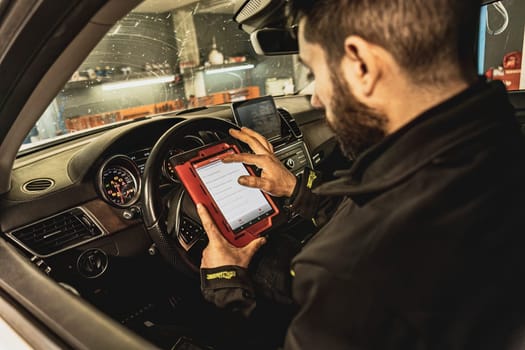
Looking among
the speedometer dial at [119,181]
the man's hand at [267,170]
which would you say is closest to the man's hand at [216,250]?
the man's hand at [267,170]

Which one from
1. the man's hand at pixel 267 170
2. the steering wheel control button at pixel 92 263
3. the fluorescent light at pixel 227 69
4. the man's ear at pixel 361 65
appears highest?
the fluorescent light at pixel 227 69

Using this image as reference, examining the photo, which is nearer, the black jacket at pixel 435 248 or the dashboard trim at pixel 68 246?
the black jacket at pixel 435 248

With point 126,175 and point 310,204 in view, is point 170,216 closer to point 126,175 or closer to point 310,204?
point 126,175

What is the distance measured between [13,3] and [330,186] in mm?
654

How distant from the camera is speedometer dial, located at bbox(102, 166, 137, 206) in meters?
1.50

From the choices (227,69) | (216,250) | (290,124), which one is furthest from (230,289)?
(227,69)

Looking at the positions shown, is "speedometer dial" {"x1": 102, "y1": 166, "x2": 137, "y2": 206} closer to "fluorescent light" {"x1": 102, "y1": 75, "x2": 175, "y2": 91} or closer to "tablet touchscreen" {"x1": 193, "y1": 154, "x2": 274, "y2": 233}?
"tablet touchscreen" {"x1": 193, "y1": 154, "x2": 274, "y2": 233}

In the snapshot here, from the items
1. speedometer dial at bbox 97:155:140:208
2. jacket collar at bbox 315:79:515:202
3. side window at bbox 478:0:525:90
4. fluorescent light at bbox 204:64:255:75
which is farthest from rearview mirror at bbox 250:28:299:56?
fluorescent light at bbox 204:64:255:75

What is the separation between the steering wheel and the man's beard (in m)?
0.69

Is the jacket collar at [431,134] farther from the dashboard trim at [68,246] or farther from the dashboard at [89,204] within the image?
the dashboard trim at [68,246]

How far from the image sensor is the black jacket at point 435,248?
54 centimetres

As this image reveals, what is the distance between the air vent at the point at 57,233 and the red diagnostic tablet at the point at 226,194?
477 millimetres

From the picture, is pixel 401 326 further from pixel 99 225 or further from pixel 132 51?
pixel 132 51

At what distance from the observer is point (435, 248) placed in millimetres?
548
